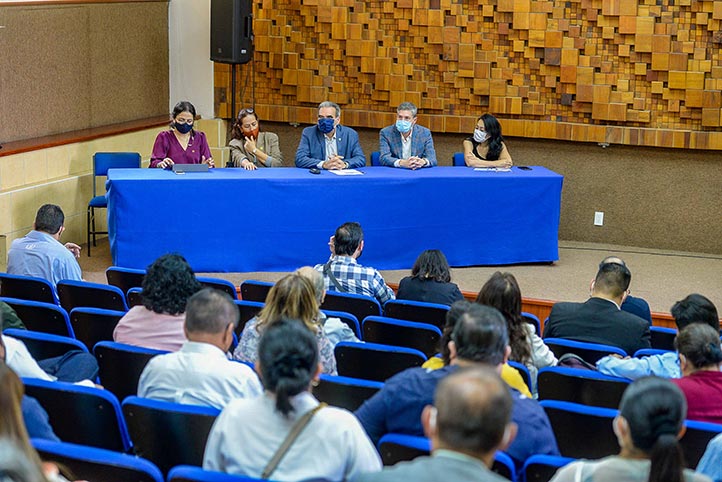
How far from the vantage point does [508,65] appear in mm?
8781

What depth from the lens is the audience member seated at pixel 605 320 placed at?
4.51 meters

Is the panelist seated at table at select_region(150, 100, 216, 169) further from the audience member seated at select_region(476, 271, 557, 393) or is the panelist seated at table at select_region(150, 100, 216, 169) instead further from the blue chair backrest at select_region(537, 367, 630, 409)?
the blue chair backrest at select_region(537, 367, 630, 409)

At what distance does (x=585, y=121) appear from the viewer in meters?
8.70

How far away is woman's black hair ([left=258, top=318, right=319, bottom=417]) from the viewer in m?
2.51

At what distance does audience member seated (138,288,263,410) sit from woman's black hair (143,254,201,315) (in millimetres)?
758

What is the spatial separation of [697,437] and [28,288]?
10.8ft

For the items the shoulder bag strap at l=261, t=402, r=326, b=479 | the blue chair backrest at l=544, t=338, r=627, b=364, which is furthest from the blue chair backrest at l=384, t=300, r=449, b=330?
the shoulder bag strap at l=261, t=402, r=326, b=479

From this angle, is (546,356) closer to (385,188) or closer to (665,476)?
(665,476)

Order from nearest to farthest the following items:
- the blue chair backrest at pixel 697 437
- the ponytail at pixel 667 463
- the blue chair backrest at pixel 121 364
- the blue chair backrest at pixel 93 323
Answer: the ponytail at pixel 667 463, the blue chair backrest at pixel 697 437, the blue chair backrest at pixel 121 364, the blue chair backrest at pixel 93 323

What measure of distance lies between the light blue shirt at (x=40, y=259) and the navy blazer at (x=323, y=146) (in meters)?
2.62

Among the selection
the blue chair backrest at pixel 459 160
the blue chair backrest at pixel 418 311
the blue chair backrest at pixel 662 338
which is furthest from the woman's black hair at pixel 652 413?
the blue chair backrest at pixel 459 160

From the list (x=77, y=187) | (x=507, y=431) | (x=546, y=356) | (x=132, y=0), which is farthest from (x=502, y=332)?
(x=132, y=0)

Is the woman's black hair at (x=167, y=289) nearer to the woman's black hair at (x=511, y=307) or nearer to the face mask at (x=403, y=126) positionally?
the woman's black hair at (x=511, y=307)

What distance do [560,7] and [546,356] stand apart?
5.17m
